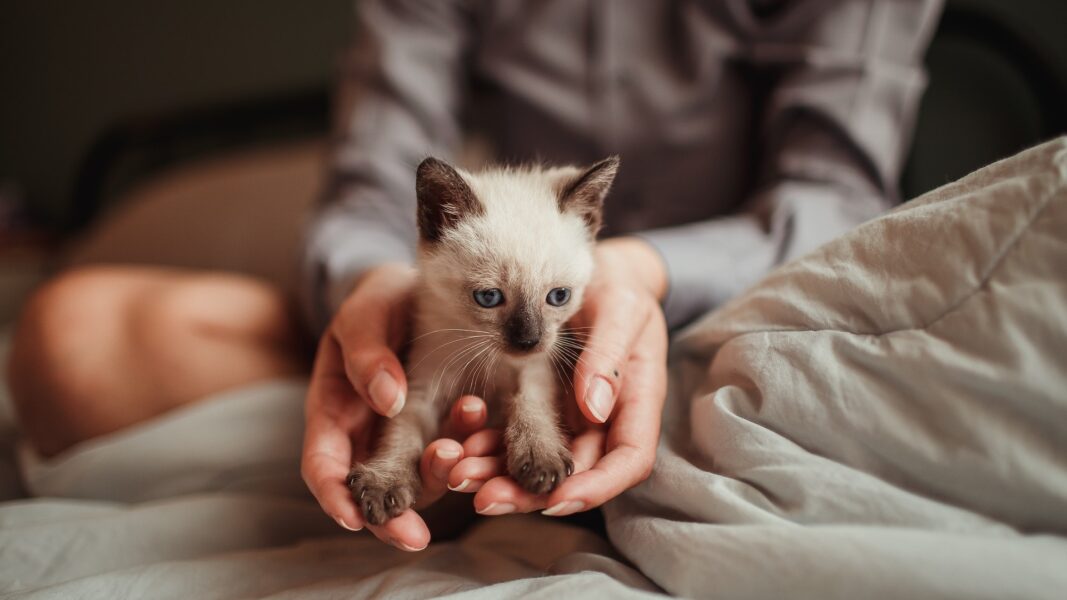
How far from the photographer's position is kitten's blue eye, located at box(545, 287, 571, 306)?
0.97 meters

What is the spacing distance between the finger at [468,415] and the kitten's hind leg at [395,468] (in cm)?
6

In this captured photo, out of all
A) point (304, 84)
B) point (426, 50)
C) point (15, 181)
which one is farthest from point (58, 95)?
point (426, 50)

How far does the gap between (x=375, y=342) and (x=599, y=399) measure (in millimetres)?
348

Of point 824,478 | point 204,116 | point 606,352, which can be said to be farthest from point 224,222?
point 824,478

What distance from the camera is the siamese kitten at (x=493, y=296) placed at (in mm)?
913

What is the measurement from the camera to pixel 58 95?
4230mm

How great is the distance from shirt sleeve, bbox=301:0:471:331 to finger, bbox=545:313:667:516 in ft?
2.32

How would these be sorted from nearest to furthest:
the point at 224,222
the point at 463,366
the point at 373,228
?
the point at 463,366, the point at 373,228, the point at 224,222

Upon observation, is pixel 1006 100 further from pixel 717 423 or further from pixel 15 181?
pixel 15 181

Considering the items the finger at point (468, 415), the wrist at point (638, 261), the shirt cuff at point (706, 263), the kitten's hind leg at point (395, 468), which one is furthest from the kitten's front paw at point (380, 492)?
the shirt cuff at point (706, 263)


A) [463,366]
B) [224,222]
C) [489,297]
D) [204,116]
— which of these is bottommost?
[224,222]

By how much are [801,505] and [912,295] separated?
0.89 feet

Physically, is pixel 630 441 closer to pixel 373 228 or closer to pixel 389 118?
pixel 373 228

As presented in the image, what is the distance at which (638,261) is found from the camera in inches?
43.6
